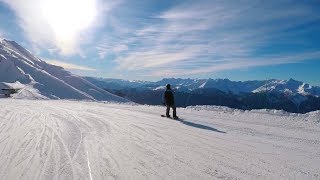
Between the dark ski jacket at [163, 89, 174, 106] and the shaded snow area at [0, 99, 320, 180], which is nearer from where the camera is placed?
the shaded snow area at [0, 99, 320, 180]

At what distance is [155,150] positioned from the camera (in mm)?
10109

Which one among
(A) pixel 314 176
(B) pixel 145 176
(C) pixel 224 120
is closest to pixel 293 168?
(A) pixel 314 176

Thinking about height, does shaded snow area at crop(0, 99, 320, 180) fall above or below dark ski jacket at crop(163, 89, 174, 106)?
below

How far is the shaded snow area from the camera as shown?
25.5 feet

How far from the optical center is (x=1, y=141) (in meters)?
11.1

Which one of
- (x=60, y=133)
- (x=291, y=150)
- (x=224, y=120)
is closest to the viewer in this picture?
(x=291, y=150)

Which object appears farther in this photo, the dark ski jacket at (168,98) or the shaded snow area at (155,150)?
the dark ski jacket at (168,98)

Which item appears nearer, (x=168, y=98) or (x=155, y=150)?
(x=155, y=150)

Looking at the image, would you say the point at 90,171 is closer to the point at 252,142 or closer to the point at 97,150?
the point at 97,150

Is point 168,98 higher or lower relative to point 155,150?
higher

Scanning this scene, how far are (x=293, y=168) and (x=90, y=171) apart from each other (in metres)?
4.66

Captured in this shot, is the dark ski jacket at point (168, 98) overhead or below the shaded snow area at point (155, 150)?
overhead

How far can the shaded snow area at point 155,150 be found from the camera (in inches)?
306

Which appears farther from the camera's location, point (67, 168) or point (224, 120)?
point (224, 120)
